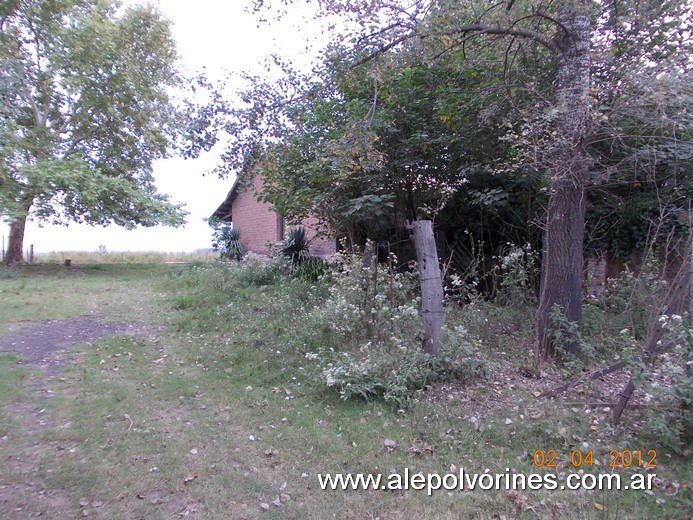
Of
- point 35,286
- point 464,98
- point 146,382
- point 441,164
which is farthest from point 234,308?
point 35,286

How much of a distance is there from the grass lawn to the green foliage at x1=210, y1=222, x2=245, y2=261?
1537 cm

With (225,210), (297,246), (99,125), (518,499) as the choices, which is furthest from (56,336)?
(225,210)

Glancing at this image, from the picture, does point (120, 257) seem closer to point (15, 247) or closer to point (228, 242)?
point (15, 247)

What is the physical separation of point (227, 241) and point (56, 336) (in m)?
16.0

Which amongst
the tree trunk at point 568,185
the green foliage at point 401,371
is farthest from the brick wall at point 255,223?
the green foliage at point 401,371

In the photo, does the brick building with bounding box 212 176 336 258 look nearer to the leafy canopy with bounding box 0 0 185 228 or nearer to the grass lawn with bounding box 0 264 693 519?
the leafy canopy with bounding box 0 0 185 228

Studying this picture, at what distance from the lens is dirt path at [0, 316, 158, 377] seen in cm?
679

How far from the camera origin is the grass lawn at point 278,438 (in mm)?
3348

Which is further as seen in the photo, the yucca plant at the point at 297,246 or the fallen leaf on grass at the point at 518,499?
the yucca plant at the point at 297,246

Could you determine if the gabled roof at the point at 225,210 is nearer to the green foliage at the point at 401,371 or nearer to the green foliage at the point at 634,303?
the green foliage at the point at 634,303

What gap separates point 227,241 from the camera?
78.7 ft

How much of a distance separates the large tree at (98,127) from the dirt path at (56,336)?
871 cm

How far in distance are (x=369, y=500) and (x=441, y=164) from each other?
7736 millimetres
